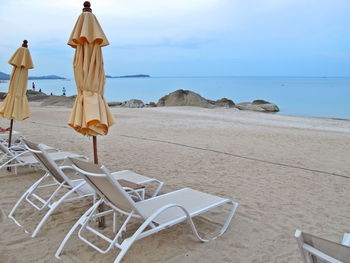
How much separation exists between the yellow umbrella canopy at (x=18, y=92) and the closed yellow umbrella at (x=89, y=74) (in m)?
2.50

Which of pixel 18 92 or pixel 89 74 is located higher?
pixel 89 74

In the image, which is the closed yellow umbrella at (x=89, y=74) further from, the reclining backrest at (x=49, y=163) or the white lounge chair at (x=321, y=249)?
the white lounge chair at (x=321, y=249)

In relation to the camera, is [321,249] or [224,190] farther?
[224,190]

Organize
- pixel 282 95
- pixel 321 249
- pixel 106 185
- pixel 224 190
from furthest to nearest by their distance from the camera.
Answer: pixel 282 95
pixel 224 190
pixel 106 185
pixel 321 249

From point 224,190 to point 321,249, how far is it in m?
3.36

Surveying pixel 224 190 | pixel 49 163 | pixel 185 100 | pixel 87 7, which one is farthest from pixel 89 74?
pixel 185 100

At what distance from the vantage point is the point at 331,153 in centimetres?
835

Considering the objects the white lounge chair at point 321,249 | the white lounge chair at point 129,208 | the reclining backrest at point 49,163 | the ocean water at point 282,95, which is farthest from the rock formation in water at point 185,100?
the white lounge chair at point 321,249

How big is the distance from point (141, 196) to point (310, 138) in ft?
26.8

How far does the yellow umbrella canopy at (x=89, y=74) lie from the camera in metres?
3.17

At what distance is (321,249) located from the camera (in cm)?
166

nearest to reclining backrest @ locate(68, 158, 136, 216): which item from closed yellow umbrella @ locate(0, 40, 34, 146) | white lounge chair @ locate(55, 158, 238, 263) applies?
white lounge chair @ locate(55, 158, 238, 263)

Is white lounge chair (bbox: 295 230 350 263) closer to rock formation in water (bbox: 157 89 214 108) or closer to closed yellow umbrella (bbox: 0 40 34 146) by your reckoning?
closed yellow umbrella (bbox: 0 40 34 146)

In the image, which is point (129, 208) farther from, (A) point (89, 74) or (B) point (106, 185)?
(A) point (89, 74)
